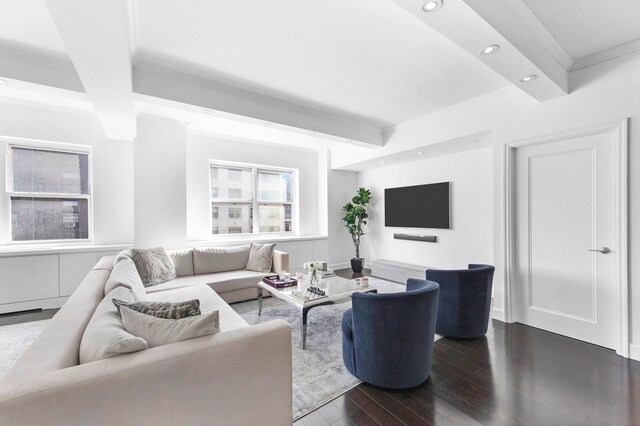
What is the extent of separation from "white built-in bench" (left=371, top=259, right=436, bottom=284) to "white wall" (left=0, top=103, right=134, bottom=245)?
4.53m

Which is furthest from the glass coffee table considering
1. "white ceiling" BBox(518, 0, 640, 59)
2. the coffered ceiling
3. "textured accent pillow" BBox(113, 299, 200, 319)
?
"white ceiling" BBox(518, 0, 640, 59)

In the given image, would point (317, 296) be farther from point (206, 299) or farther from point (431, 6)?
point (431, 6)

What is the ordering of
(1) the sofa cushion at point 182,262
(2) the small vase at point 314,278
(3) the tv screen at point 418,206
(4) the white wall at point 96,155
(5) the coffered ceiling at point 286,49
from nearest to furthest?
(5) the coffered ceiling at point 286,49, (2) the small vase at point 314,278, (4) the white wall at point 96,155, (1) the sofa cushion at point 182,262, (3) the tv screen at point 418,206

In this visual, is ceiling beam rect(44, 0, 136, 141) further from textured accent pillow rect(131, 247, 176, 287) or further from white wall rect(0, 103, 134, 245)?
textured accent pillow rect(131, 247, 176, 287)

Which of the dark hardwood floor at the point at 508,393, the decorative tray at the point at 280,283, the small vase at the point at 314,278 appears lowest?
the dark hardwood floor at the point at 508,393

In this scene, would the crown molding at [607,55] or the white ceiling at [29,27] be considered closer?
the white ceiling at [29,27]

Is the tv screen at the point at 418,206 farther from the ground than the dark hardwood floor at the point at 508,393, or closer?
farther from the ground

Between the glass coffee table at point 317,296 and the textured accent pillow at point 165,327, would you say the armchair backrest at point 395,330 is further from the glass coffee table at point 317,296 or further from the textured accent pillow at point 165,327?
the textured accent pillow at point 165,327

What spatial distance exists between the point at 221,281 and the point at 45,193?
116 inches

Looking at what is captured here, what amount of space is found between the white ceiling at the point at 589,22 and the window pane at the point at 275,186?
4860 millimetres

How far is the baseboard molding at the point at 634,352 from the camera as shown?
244 centimetres

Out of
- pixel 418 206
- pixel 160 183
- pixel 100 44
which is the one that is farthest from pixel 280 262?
pixel 100 44

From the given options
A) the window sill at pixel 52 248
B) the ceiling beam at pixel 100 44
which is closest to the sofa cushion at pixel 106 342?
the ceiling beam at pixel 100 44

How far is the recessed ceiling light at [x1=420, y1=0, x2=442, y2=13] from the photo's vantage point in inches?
61.4
